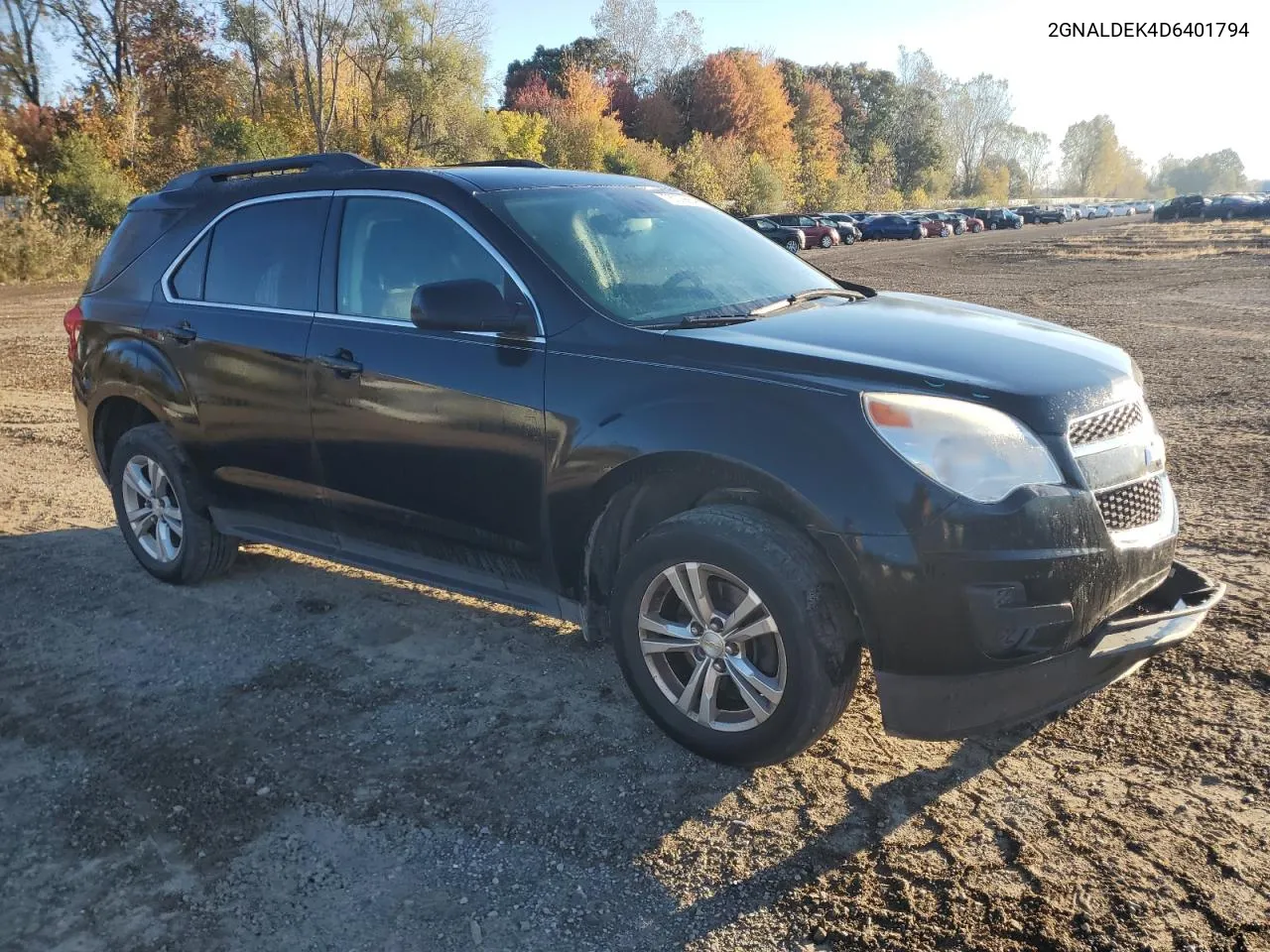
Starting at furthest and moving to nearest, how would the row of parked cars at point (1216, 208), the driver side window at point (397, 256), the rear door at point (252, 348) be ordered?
the row of parked cars at point (1216, 208) < the rear door at point (252, 348) < the driver side window at point (397, 256)

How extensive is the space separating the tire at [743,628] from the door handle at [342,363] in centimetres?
143

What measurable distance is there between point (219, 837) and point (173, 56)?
49892 millimetres

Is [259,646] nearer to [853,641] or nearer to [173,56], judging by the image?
[853,641]

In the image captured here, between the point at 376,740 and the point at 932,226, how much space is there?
5226 centimetres

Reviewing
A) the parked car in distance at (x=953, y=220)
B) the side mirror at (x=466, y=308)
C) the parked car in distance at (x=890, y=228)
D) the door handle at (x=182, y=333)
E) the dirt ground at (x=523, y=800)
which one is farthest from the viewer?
the parked car in distance at (x=953, y=220)

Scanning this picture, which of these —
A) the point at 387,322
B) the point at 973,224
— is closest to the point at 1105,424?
the point at 387,322

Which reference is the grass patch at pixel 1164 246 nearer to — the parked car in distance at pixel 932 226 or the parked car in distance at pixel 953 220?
the parked car in distance at pixel 932 226

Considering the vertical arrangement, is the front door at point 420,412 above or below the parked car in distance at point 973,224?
below

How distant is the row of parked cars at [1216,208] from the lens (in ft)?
192

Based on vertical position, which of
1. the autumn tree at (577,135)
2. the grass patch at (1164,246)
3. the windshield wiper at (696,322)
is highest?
the autumn tree at (577,135)

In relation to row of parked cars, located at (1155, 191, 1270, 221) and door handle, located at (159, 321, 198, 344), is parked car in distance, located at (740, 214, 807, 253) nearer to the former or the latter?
door handle, located at (159, 321, 198, 344)

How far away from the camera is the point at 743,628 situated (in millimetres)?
3131

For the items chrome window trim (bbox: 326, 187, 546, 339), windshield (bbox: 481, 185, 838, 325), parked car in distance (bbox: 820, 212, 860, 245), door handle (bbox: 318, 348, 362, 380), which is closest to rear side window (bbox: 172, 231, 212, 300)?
chrome window trim (bbox: 326, 187, 546, 339)

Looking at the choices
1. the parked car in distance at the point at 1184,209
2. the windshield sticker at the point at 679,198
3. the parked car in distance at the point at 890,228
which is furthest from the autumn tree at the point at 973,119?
the windshield sticker at the point at 679,198
